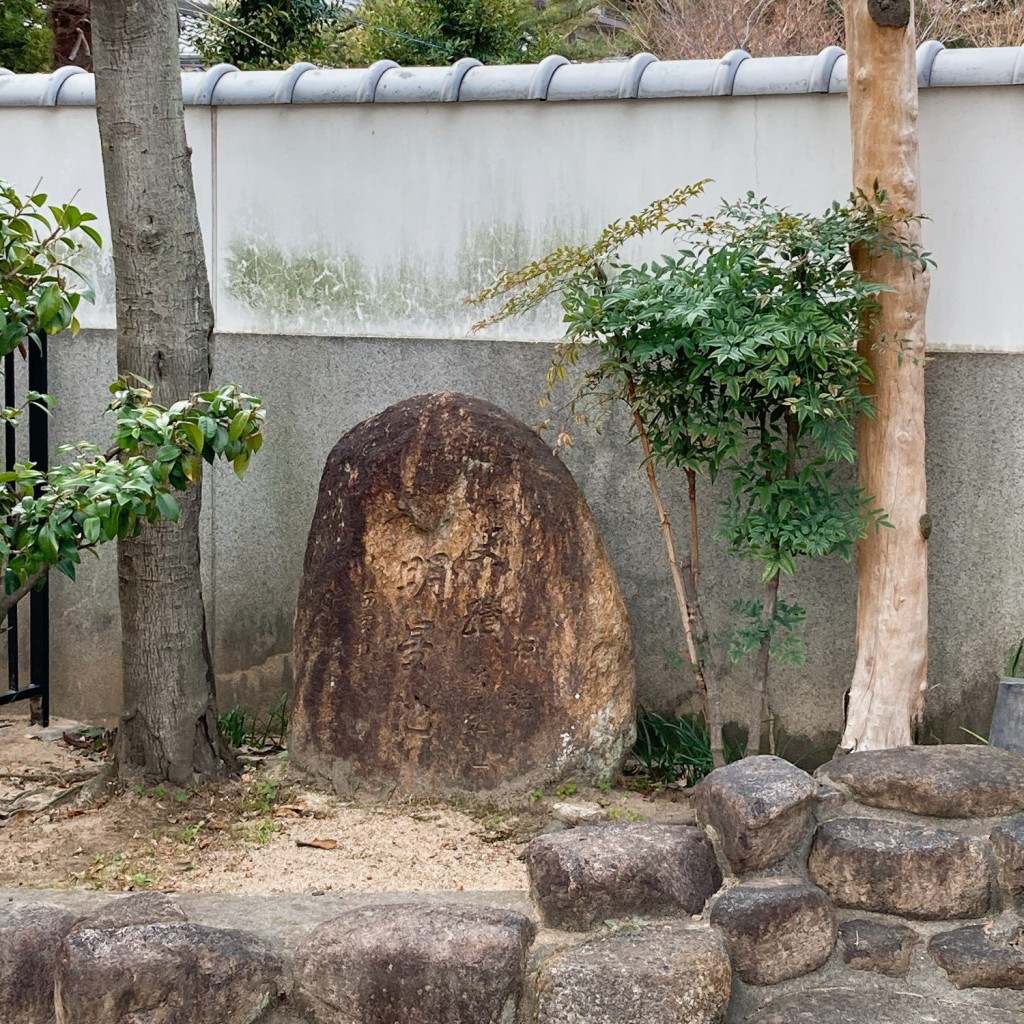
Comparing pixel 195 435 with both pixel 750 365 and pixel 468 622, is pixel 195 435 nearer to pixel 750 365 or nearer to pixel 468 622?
pixel 468 622

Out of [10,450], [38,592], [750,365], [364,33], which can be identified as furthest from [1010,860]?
[364,33]

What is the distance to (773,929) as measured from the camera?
306cm

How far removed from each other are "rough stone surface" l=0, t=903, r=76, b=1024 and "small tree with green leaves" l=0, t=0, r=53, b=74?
27.7ft

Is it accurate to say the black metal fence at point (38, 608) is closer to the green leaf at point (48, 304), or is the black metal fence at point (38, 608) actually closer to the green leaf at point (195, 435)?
the green leaf at point (48, 304)

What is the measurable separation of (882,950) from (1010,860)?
38 centimetres

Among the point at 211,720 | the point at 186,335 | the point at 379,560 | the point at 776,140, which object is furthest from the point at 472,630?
the point at 776,140

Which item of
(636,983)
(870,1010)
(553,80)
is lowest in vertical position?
(870,1010)

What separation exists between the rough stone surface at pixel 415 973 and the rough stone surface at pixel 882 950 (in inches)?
32.1

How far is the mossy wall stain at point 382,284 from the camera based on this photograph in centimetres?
493

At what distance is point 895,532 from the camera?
13.8 feet

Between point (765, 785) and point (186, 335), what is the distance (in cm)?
239

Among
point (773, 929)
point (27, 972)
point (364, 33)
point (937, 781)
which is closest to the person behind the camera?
point (27, 972)

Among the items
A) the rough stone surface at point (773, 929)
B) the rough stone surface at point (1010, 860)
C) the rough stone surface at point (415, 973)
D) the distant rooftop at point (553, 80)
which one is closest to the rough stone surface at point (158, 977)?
the rough stone surface at point (415, 973)

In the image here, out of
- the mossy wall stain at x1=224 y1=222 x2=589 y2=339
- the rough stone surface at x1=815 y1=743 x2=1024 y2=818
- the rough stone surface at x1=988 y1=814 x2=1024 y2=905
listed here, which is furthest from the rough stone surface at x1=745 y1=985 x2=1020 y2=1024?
the mossy wall stain at x1=224 y1=222 x2=589 y2=339
